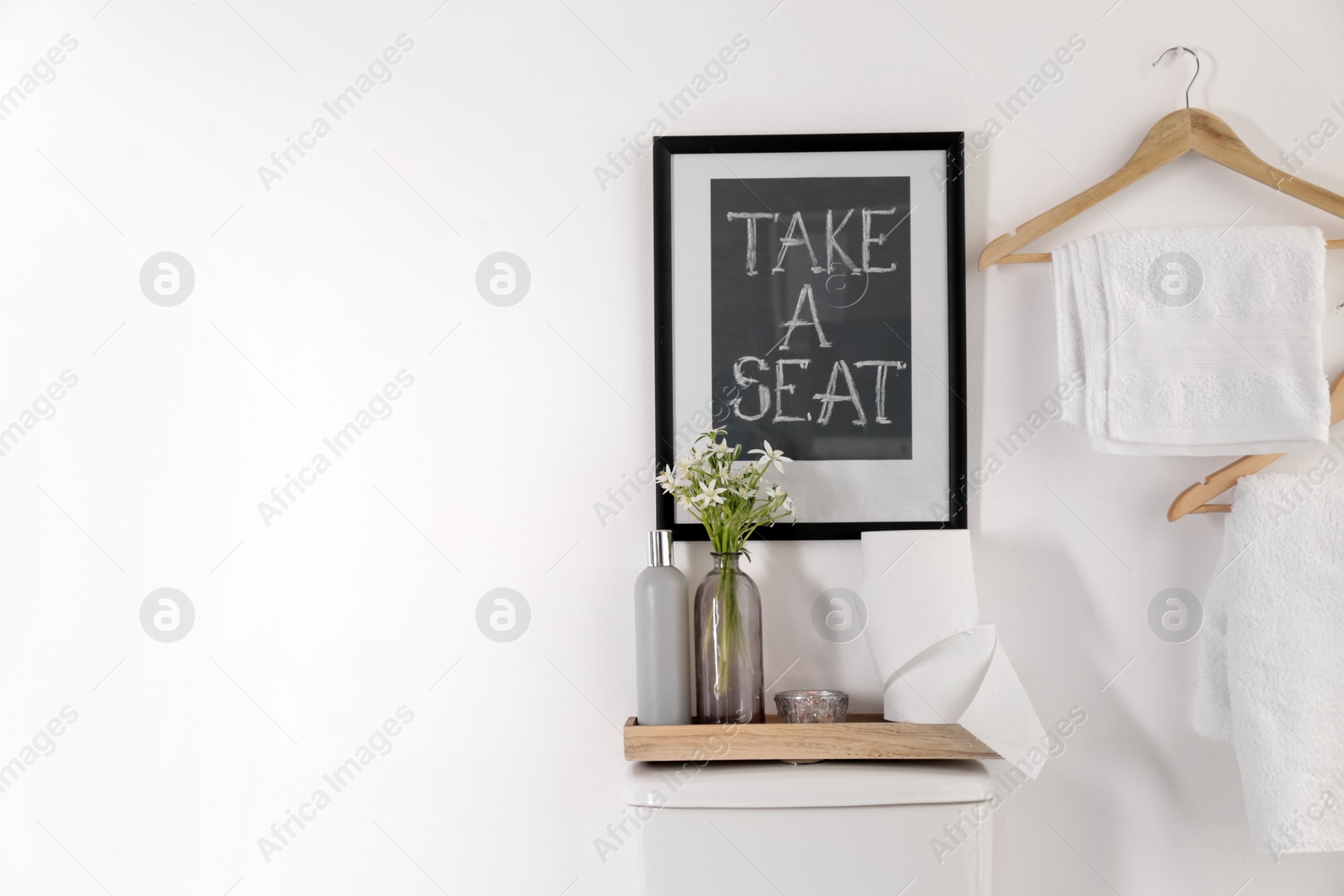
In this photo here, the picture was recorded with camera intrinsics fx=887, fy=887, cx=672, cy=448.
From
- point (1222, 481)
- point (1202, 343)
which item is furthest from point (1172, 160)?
point (1222, 481)

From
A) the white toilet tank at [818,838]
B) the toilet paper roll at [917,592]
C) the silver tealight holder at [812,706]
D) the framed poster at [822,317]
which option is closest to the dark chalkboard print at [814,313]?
the framed poster at [822,317]

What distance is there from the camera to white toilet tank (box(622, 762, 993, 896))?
2.82 ft

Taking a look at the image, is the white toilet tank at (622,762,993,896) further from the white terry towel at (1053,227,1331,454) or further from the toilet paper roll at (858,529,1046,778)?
the white terry towel at (1053,227,1331,454)

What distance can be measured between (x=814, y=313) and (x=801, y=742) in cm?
47

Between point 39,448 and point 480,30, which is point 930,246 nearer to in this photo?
point 480,30

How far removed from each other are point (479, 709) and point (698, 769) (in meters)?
0.28

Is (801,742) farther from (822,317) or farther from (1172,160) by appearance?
(1172,160)

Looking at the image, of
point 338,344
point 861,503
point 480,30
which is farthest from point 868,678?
point 480,30

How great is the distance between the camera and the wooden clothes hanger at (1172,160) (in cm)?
100

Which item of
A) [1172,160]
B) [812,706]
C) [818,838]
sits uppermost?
[1172,160]

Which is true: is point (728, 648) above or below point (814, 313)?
below

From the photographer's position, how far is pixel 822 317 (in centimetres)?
103

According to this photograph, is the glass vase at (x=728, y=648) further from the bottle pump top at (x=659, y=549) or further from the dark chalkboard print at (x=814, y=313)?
the dark chalkboard print at (x=814, y=313)

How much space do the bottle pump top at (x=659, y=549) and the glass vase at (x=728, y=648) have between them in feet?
0.17
